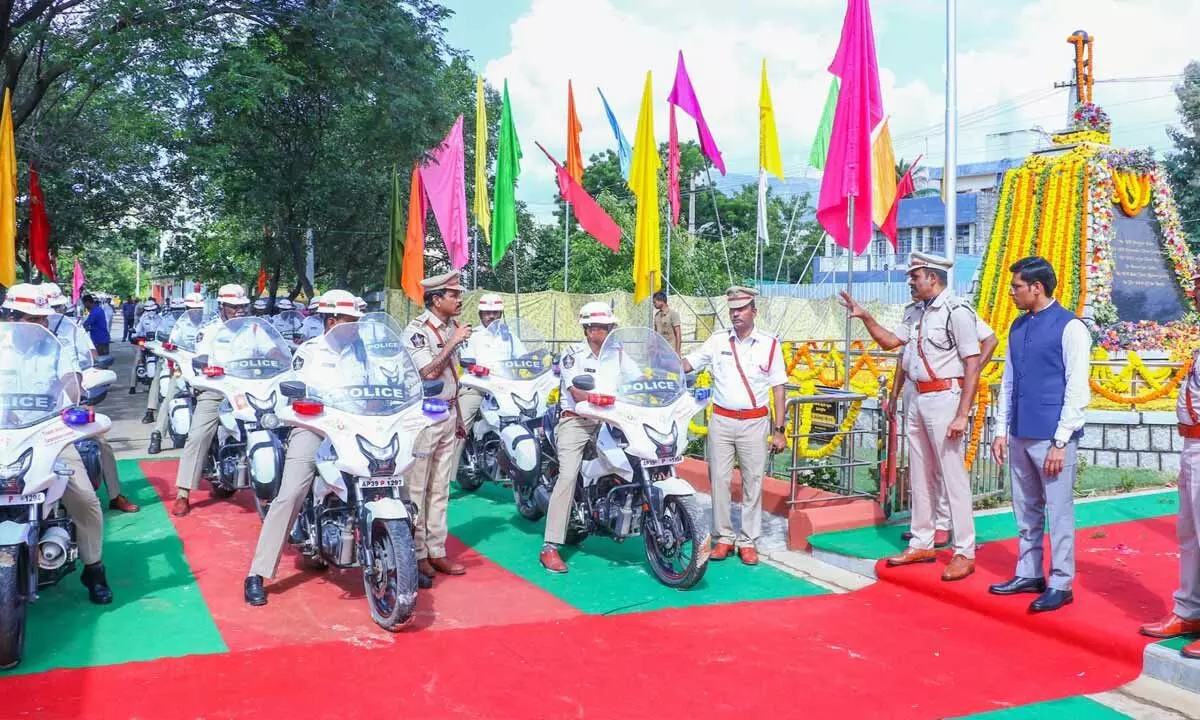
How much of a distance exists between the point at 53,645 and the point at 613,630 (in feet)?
8.99

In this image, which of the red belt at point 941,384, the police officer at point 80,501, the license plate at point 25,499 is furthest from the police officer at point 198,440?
the red belt at point 941,384

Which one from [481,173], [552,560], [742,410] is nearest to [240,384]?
[552,560]

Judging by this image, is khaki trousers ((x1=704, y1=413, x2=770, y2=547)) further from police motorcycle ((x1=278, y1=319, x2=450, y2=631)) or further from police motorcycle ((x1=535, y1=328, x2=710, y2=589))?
police motorcycle ((x1=278, y1=319, x2=450, y2=631))

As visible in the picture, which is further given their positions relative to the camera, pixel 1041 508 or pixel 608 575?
pixel 608 575

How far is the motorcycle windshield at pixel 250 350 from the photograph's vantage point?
24.7 feet

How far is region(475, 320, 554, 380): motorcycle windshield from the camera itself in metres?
8.37

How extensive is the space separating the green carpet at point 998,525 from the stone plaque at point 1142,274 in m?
6.20

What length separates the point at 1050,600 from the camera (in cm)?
539

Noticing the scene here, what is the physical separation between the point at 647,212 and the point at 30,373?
21.6ft

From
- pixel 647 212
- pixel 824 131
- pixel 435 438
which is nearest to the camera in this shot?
pixel 435 438

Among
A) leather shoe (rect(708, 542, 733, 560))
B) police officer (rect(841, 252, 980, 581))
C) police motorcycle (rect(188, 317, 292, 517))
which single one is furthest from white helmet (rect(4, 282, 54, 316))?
police officer (rect(841, 252, 980, 581))

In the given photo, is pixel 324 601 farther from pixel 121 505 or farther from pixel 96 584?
pixel 121 505

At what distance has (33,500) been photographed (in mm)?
4707

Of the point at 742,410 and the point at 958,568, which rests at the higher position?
the point at 742,410
